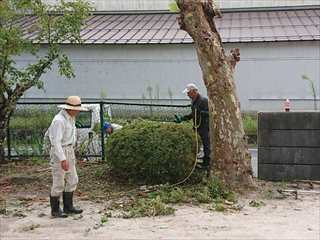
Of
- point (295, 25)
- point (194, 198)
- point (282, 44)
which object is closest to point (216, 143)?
point (194, 198)

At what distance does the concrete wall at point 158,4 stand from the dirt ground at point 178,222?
17912 millimetres

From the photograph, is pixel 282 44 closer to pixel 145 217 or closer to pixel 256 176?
pixel 256 176

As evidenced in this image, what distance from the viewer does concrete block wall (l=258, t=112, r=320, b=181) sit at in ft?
34.4

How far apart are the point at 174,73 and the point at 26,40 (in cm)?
1120

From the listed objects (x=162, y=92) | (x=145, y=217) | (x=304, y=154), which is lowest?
(x=145, y=217)

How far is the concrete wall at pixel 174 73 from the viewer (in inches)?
875

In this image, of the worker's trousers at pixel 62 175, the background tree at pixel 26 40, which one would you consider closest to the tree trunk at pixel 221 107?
the worker's trousers at pixel 62 175

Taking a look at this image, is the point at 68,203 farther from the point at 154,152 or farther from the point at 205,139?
the point at 205,139

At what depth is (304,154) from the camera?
34.6ft

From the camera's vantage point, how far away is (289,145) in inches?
416

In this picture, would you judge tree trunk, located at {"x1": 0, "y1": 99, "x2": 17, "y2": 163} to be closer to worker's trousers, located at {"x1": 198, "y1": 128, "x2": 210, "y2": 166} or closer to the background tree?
the background tree

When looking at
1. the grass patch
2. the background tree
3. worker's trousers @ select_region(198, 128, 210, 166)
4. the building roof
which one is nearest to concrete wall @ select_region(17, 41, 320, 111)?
the building roof

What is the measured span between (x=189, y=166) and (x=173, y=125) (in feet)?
2.66

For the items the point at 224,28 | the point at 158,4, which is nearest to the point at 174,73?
the point at 224,28
